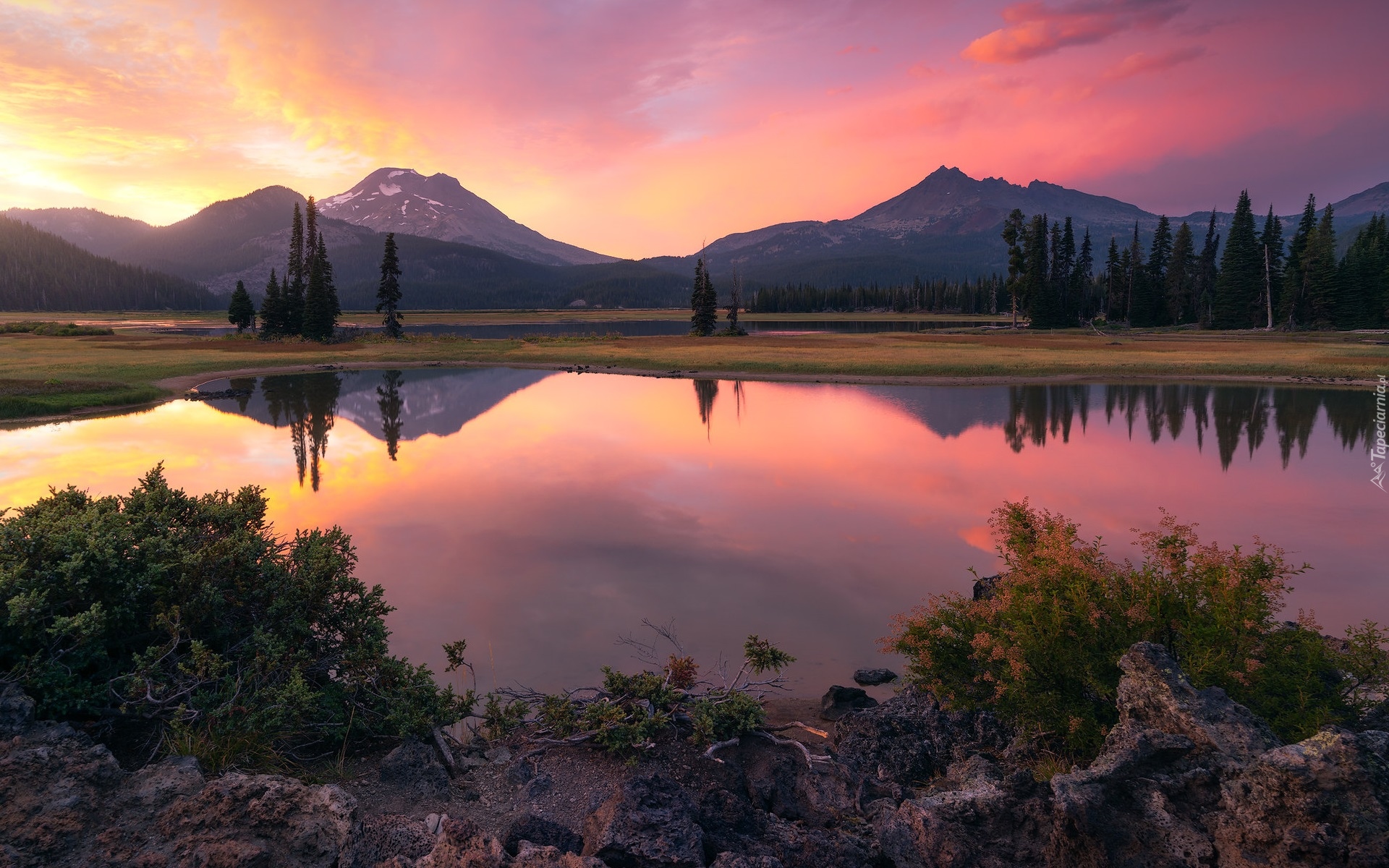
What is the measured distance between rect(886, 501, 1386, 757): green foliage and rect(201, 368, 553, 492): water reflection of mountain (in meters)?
23.4

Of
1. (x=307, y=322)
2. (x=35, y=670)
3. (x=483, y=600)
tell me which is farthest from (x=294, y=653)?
(x=307, y=322)

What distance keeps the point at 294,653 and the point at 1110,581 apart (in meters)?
9.68

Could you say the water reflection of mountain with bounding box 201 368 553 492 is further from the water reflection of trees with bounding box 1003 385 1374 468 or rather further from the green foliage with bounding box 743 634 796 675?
the water reflection of trees with bounding box 1003 385 1374 468

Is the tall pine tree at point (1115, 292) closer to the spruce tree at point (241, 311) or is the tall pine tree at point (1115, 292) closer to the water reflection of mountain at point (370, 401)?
the water reflection of mountain at point (370, 401)

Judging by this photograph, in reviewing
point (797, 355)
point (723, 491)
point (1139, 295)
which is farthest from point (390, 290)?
point (1139, 295)

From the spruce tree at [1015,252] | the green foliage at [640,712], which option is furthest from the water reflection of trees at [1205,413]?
the spruce tree at [1015,252]

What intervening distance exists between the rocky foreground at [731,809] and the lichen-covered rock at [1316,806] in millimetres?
11

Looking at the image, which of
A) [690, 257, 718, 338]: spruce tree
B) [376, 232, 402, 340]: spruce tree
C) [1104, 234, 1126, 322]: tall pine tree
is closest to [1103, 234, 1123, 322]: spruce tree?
[1104, 234, 1126, 322]: tall pine tree

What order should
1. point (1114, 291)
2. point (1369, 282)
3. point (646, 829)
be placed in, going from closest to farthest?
point (646, 829) < point (1369, 282) < point (1114, 291)

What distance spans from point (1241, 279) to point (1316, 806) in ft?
404

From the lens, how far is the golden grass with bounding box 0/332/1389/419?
53500 millimetres

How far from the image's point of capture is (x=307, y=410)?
4281cm

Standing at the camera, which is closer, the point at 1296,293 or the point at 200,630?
the point at 200,630

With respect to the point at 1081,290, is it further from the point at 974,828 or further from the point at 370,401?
the point at 974,828
